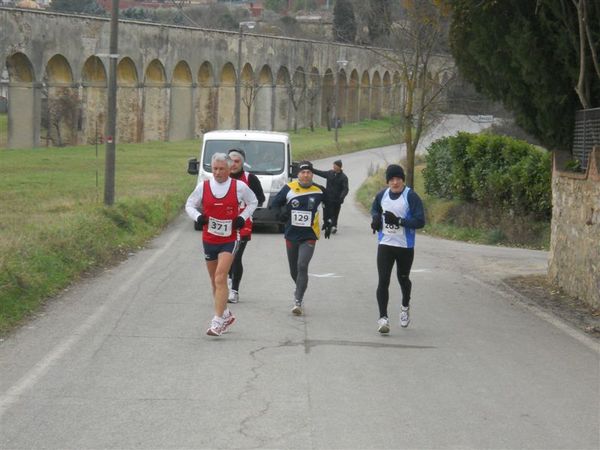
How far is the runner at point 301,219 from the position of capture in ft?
41.0

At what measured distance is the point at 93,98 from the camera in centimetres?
5691

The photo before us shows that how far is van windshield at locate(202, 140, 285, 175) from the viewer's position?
24670 millimetres

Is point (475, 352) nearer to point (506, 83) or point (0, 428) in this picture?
point (0, 428)

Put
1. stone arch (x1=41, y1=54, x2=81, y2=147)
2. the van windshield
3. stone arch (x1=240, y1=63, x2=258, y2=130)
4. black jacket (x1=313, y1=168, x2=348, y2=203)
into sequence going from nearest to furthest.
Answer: black jacket (x1=313, y1=168, x2=348, y2=203) < the van windshield < stone arch (x1=41, y1=54, x2=81, y2=147) < stone arch (x1=240, y1=63, x2=258, y2=130)

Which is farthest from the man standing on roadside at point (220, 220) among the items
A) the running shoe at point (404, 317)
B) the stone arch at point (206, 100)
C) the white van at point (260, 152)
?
the stone arch at point (206, 100)

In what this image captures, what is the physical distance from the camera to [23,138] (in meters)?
52.1

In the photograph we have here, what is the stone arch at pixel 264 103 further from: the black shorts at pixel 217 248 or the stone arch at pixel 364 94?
the black shorts at pixel 217 248

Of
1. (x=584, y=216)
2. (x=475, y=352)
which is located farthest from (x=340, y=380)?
(x=584, y=216)

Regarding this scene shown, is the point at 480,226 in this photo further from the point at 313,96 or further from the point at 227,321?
the point at 313,96

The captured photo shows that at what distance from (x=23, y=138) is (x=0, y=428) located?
4664 cm

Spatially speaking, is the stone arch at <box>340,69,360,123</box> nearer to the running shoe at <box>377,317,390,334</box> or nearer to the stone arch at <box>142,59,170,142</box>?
the stone arch at <box>142,59,170,142</box>

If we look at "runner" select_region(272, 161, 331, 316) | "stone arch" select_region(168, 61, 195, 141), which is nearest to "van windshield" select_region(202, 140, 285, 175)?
"runner" select_region(272, 161, 331, 316)

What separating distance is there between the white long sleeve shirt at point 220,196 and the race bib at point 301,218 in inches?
43.3

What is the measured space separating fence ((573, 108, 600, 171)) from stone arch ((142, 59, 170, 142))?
4790 centimetres
